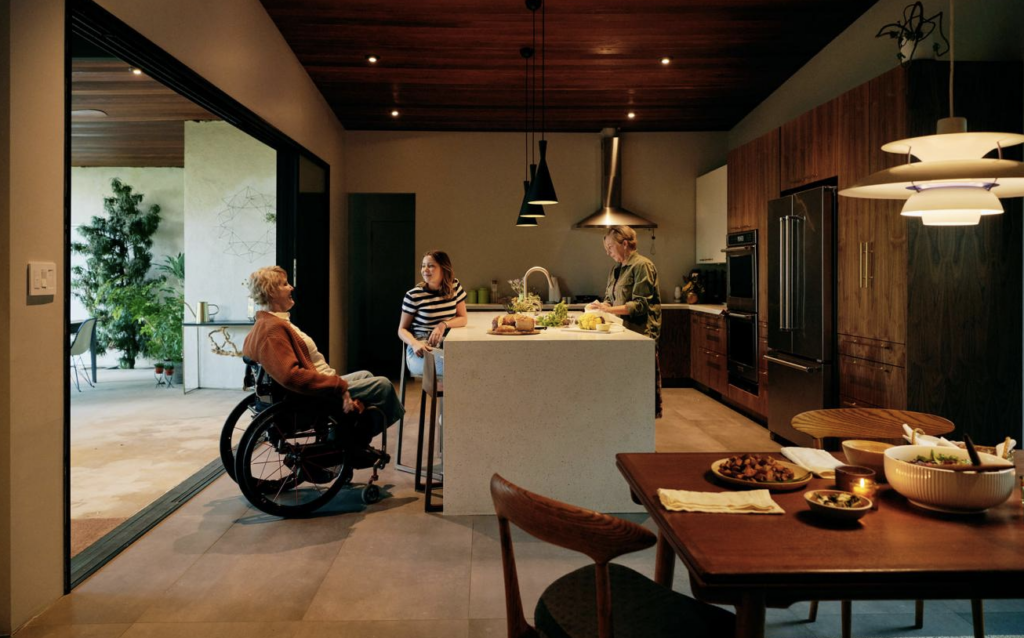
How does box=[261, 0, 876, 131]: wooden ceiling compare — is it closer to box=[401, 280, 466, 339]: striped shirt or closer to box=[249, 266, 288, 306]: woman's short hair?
box=[401, 280, 466, 339]: striped shirt

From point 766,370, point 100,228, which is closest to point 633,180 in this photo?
point 766,370

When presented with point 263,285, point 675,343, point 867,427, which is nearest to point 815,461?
point 867,427

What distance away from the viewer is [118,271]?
345 inches

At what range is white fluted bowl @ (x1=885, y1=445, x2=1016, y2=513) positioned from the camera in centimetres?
139

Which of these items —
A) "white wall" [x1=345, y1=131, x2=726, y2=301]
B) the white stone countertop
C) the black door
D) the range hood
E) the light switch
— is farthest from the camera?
the black door

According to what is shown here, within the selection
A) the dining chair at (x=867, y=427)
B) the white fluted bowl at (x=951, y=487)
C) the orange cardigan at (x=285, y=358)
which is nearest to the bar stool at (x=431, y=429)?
the orange cardigan at (x=285, y=358)

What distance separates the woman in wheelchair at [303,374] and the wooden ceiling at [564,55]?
2.64 meters

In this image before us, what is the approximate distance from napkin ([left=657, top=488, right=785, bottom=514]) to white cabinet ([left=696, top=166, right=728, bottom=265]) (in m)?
5.68

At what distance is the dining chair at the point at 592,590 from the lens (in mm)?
1231

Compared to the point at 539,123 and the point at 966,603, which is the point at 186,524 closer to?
the point at 966,603

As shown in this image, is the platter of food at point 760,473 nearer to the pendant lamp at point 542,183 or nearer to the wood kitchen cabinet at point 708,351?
the pendant lamp at point 542,183

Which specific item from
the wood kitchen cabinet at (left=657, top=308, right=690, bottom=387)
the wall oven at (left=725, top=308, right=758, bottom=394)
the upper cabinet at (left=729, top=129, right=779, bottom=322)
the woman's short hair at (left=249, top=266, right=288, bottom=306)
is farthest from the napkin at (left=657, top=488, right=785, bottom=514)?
the wood kitchen cabinet at (left=657, top=308, right=690, bottom=387)

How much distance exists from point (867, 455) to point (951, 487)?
0.32m

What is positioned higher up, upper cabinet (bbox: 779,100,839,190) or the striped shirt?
upper cabinet (bbox: 779,100,839,190)
